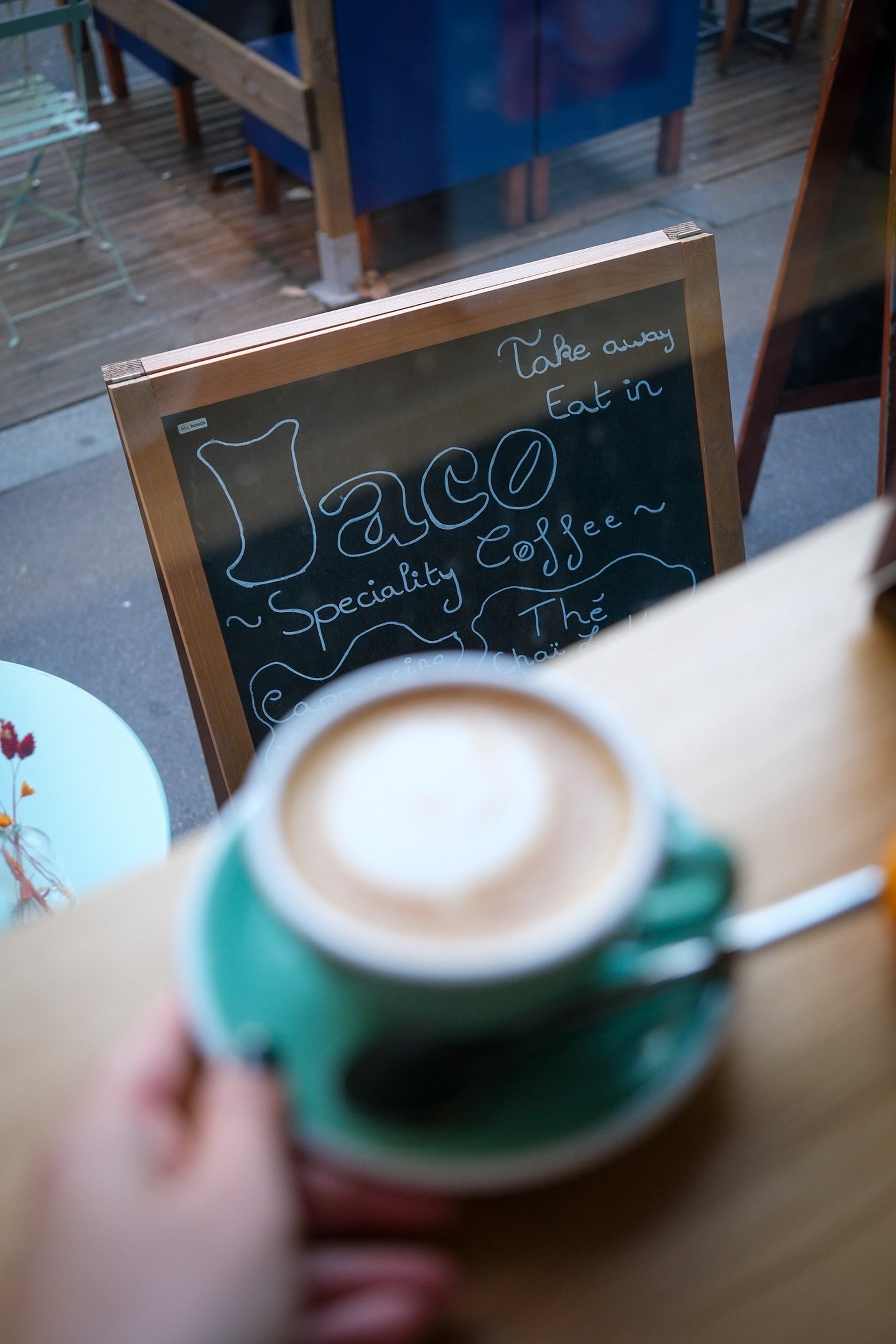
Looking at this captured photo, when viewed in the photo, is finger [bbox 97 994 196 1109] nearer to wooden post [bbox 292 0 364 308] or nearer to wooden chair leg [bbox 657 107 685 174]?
wooden post [bbox 292 0 364 308]

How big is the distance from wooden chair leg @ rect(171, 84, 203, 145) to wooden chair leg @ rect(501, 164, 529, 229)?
55.8 inches

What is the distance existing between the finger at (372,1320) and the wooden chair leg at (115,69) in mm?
5176

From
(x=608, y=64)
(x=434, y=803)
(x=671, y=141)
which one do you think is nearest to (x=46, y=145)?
(x=608, y=64)

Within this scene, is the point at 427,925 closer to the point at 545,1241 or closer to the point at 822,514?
the point at 545,1241

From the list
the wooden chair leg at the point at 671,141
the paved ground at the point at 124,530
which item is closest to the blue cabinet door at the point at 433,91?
the wooden chair leg at the point at 671,141

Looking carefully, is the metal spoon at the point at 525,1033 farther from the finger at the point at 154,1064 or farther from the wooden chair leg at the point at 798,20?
the wooden chair leg at the point at 798,20

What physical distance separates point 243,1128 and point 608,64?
3.82 meters

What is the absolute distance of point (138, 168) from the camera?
4035mm

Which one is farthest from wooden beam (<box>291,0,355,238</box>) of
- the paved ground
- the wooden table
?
the wooden table

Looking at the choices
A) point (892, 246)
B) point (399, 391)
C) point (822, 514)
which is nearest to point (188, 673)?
point (399, 391)

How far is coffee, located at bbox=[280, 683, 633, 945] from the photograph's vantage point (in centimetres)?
31

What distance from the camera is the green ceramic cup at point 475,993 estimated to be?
0.29 metres

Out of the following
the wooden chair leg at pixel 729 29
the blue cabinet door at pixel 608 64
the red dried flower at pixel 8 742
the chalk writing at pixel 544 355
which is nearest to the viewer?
the chalk writing at pixel 544 355

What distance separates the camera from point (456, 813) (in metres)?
0.33
